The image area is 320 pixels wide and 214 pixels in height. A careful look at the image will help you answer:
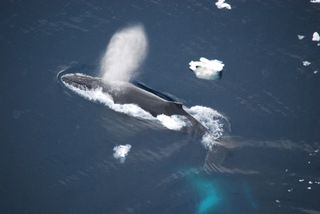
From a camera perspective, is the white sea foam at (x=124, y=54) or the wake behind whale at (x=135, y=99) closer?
the wake behind whale at (x=135, y=99)

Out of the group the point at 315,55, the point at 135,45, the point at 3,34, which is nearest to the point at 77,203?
the point at 135,45

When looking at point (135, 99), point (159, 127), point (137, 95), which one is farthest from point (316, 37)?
point (135, 99)

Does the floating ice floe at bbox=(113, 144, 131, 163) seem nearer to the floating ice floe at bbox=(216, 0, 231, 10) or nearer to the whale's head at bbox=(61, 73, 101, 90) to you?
the whale's head at bbox=(61, 73, 101, 90)

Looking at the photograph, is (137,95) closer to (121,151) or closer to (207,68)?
(121,151)

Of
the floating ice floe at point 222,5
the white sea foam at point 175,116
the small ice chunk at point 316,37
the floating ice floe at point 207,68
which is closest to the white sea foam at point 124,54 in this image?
the white sea foam at point 175,116

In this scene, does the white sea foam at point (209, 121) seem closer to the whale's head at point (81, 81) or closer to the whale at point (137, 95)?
the whale at point (137, 95)

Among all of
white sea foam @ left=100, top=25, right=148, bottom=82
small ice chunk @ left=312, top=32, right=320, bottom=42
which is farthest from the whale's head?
small ice chunk @ left=312, top=32, right=320, bottom=42
